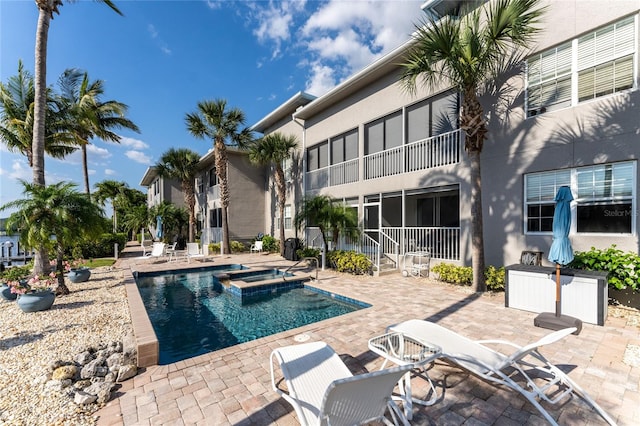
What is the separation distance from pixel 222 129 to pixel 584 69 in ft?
53.6

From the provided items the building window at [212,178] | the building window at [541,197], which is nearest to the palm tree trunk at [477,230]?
the building window at [541,197]

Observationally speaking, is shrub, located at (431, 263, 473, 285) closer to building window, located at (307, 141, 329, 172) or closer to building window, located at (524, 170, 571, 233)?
building window, located at (524, 170, 571, 233)

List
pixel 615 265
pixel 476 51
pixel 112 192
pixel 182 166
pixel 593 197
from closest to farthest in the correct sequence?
pixel 615 265 < pixel 593 197 < pixel 476 51 < pixel 182 166 < pixel 112 192

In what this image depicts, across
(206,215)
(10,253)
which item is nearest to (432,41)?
(206,215)

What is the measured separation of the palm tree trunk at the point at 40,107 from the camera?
9.39 m

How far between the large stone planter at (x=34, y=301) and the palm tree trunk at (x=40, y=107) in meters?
3.61

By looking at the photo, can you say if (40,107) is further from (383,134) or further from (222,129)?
(383,134)

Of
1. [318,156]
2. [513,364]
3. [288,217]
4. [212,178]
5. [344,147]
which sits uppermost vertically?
[344,147]

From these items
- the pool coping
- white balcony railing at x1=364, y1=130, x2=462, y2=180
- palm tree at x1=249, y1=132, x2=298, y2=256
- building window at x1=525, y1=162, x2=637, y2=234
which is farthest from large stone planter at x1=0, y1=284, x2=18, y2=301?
building window at x1=525, y1=162, x2=637, y2=234

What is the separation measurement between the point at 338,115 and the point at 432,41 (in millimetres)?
7675

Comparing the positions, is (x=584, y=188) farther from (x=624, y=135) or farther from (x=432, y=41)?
(x=432, y=41)

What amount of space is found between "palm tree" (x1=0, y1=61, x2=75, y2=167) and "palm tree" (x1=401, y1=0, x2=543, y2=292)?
18.0 meters

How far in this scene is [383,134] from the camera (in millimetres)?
12828

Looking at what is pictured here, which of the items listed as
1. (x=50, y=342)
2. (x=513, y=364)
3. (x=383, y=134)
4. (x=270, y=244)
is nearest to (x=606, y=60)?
(x=383, y=134)
